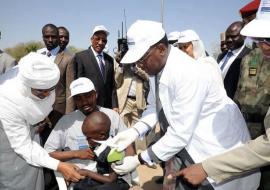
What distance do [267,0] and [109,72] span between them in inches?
135

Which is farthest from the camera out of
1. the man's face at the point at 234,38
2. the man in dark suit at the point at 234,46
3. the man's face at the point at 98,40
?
the man's face at the point at 98,40

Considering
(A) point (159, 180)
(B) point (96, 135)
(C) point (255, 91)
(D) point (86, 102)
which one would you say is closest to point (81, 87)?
(D) point (86, 102)

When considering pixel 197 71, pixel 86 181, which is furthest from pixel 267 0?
pixel 86 181

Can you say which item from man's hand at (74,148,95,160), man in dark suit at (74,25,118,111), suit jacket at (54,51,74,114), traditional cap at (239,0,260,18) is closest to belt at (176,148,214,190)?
man's hand at (74,148,95,160)

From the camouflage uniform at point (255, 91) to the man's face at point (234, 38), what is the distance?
131cm

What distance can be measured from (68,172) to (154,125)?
Answer: 0.77 m

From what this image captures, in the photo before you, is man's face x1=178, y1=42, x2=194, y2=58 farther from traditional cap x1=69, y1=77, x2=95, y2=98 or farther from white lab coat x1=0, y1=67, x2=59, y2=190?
white lab coat x1=0, y1=67, x2=59, y2=190

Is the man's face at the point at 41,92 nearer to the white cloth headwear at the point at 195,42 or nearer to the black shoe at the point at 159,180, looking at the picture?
the white cloth headwear at the point at 195,42

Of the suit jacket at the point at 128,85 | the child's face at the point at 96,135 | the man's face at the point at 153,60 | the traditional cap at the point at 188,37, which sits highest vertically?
the man's face at the point at 153,60

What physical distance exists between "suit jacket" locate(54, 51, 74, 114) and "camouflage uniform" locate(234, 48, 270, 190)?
2289 millimetres

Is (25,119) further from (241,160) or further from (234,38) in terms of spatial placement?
(234,38)

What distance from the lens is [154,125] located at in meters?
2.81

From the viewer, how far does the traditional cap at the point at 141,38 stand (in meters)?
2.04

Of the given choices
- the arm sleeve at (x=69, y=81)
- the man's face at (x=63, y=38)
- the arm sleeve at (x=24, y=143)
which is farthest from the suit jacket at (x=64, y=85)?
the arm sleeve at (x=24, y=143)
